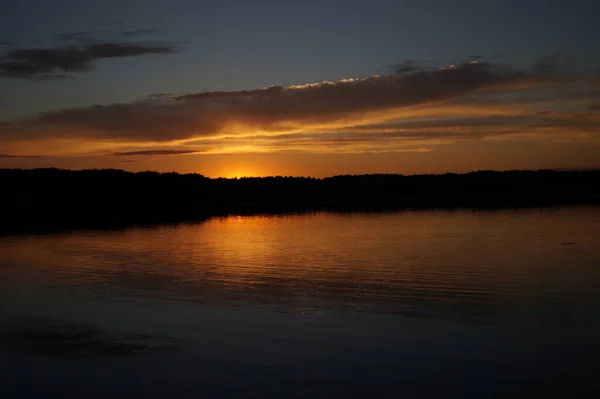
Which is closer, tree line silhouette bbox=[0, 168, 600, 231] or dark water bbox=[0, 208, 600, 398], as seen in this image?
dark water bbox=[0, 208, 600, 398]

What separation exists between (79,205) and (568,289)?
67327 mm

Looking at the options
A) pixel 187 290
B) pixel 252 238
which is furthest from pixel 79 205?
pixel 187 290

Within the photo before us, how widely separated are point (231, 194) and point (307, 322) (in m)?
93.0

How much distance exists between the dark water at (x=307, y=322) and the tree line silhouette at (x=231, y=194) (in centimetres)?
2618

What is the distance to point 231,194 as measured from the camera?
10544cm

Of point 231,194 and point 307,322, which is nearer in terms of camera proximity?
point 307,322

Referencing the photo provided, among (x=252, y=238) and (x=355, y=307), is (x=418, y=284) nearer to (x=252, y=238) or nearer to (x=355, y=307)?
(x=355, y=307)

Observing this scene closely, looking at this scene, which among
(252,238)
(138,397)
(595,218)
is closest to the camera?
(138,397)

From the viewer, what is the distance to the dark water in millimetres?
9594

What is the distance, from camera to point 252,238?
3238cm

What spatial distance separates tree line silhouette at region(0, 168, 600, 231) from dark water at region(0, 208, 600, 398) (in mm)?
26176

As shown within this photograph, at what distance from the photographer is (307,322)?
1314cm

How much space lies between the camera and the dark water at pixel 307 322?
9.59 meters

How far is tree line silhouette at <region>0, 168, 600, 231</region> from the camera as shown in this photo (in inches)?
2558
